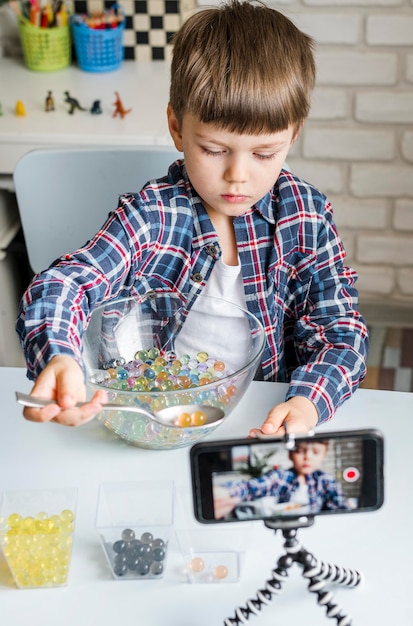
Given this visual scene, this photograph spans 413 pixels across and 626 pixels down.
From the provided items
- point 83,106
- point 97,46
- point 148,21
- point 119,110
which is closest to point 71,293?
point 119,110

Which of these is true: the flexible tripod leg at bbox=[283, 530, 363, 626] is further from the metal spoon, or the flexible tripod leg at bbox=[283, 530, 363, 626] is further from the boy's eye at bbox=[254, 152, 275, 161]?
the boy's eye at bbox=[254, 152, 275, 161]

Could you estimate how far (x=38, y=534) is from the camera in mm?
845

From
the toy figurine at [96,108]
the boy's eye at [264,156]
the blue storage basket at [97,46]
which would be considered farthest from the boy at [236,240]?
the blue storage basket at [97,46]

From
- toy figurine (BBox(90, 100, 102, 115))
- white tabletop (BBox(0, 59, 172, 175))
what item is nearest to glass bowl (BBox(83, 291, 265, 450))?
white tabletop (BBox(0, 59, 172, 175))

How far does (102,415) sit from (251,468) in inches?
13.5

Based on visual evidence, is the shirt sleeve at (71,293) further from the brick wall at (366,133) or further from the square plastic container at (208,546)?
the brick wall at (366,133)

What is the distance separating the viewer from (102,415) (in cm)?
100

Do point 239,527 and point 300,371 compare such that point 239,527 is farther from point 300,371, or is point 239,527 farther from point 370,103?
point 370,103

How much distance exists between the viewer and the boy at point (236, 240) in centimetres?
104

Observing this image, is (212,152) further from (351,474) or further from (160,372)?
(351,474)

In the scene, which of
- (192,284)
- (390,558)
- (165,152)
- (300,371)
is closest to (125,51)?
(165,152)

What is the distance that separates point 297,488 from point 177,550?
0.69 feet

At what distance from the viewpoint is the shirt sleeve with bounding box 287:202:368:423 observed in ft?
3.53

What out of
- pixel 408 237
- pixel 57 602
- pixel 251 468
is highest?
pixel 251 468
